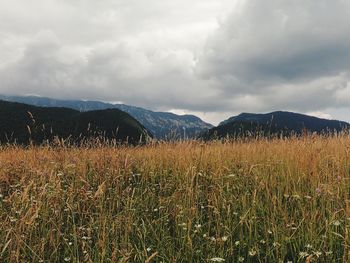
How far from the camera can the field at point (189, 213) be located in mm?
4773

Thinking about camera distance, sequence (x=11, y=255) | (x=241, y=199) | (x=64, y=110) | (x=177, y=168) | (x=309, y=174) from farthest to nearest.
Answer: (x=64, y=110), (x=177, y=168), (x=309, y=174), (x=241, y=199), (x=11, y=255)

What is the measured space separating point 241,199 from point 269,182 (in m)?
0.85

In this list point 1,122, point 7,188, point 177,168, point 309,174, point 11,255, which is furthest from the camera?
point 1,122

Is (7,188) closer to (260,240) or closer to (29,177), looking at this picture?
(29,177)

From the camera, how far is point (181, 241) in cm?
516

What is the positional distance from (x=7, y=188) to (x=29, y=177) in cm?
51

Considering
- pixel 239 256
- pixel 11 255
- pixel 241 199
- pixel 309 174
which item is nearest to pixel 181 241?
pixel 239 256

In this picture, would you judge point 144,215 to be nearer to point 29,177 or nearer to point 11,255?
point 11,255

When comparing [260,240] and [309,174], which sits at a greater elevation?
[309,174]

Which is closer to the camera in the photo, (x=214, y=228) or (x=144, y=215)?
(x=214, y=228)

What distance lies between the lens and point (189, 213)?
5.58 metres

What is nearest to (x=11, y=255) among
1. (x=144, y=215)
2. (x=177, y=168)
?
(x=144, y=215)

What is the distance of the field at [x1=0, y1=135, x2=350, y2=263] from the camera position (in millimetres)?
4773

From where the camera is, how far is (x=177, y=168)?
8156 millimetres
